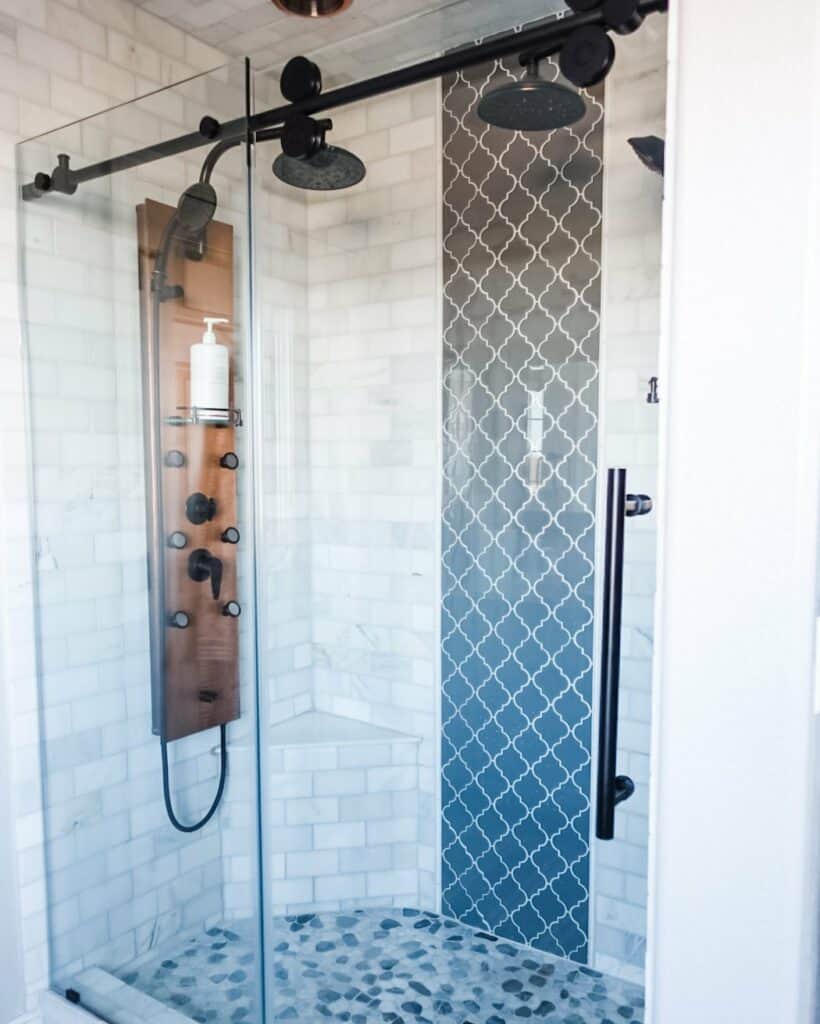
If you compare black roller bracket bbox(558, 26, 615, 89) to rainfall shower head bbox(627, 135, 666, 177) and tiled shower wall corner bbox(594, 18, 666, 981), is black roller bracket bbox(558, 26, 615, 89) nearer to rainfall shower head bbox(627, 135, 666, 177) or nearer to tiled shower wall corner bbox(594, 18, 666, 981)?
rainfall shower head bbox(627, 135, 666, 177)

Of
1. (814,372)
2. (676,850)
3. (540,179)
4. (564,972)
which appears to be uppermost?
(540,179)

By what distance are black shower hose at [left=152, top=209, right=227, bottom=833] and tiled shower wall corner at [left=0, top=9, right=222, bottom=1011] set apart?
0.79 feet

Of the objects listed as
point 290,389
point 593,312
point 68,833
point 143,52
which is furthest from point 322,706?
point 143,52

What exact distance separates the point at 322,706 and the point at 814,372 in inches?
84.2

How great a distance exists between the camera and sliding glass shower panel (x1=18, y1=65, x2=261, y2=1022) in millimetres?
1775

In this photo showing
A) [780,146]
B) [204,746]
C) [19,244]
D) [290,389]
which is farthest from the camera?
[290,389]

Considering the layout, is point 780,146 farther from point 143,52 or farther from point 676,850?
point 143,52

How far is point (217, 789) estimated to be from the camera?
1833 millimetres

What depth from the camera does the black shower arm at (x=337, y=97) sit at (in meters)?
1.44

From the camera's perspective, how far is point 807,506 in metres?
0.96

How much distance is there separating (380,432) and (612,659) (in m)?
1.54

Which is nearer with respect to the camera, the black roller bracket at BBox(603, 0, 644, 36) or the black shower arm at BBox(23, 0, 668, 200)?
the black roller bracket at BBox(603, 0, 644, 36)

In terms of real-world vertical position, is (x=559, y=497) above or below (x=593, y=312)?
below

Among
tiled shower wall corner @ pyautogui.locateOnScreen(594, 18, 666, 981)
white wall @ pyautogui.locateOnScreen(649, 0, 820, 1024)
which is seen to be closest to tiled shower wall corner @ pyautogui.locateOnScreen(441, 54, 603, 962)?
tiled shower wall corner @ pyautogui.locateOnScreen(594, 18, 666, 981)
